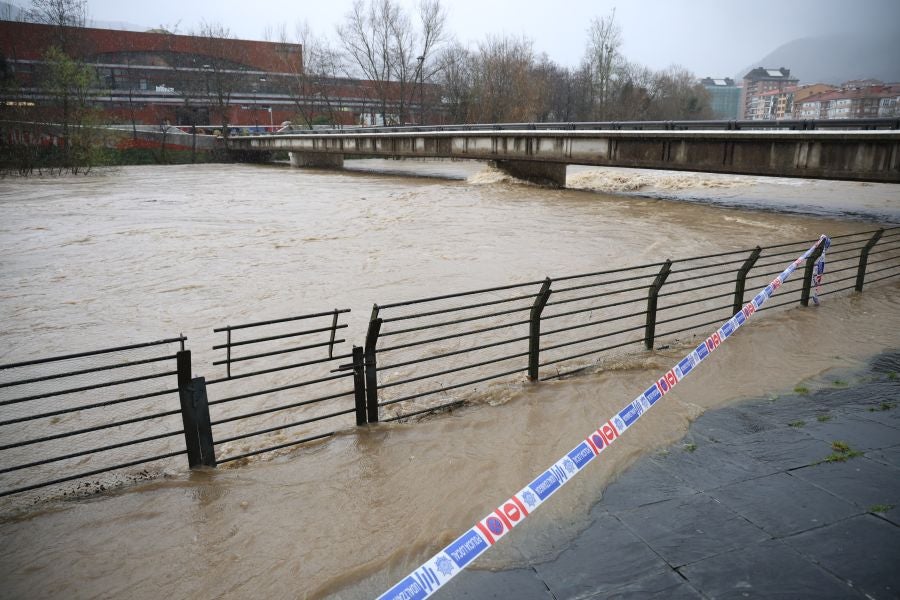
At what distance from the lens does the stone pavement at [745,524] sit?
345 cm

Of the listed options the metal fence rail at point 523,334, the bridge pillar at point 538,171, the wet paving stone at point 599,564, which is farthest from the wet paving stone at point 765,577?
the bridge pillar at point 538,171

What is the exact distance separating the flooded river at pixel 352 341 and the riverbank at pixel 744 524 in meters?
0.27

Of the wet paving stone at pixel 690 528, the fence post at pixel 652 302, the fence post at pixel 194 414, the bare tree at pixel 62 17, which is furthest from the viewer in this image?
the bare tree at pixel 62 17

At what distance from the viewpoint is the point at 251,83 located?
277 ft

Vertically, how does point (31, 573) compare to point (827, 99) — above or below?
below

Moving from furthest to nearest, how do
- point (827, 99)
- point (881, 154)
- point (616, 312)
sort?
point (827, 99), point (881, 154), point (616, 312)

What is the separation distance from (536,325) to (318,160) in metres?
57.3

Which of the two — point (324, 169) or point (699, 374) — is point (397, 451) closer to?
point (699, 374)

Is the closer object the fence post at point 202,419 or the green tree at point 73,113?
the fence post at point 202,419

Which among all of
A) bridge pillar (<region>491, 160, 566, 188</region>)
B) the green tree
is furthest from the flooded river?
the green tree

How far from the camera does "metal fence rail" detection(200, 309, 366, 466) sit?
17.3 feet

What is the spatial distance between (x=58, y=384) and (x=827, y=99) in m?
187

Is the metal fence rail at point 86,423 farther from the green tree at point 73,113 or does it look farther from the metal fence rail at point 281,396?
the green tree at point 73,113

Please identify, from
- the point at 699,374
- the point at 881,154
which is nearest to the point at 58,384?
the point at 699,374
